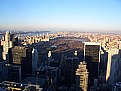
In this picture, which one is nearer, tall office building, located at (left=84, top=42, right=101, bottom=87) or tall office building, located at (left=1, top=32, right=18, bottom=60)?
tall office building, located at (left=84, top=42, right=101, bottom=87)

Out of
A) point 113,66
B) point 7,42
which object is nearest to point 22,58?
point 7,42

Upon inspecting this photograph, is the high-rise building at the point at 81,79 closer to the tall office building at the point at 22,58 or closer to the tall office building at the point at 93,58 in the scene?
the tall office building at the point at 93,58

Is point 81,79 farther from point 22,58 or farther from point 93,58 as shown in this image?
point 22,58

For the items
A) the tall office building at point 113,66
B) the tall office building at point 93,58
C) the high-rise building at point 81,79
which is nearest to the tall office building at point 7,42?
the tall office building at point 93,58

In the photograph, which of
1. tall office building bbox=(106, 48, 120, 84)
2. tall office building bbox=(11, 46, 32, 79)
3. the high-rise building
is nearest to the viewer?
the high-rise building

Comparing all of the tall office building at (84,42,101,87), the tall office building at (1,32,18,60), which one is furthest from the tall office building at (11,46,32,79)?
the tall office building at (84,42,101,87)

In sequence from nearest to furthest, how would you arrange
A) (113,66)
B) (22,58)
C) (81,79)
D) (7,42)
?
(81,79)
(113,66)
(22,58)
(7,42)

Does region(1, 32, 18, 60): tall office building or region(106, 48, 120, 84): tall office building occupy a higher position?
region(1, 32, 18, 60): tall office building

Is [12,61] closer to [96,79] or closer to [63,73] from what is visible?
[63,73]

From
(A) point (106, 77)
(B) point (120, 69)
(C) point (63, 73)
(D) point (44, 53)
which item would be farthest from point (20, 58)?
(B) point (120, 69)

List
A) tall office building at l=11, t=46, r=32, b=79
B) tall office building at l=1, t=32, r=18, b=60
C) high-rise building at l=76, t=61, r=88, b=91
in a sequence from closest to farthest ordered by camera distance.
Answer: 1. high-rise building at l=76, t=61, r=88, b=91
2. tall office building at l=11, t=46, r=32, b=79
3. tall office building at l=1, t=32, r=18, b=60

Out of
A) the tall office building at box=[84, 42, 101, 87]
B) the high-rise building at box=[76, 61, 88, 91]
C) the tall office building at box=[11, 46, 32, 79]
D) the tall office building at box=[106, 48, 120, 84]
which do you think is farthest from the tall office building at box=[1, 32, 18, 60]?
the tall office building at box=[106, 48, 120, 84]

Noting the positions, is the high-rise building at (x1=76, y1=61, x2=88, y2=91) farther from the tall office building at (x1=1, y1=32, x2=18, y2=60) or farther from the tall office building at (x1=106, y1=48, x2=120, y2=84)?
the tall office building at (x1=1, y1=32, x2=18, y2=60)
